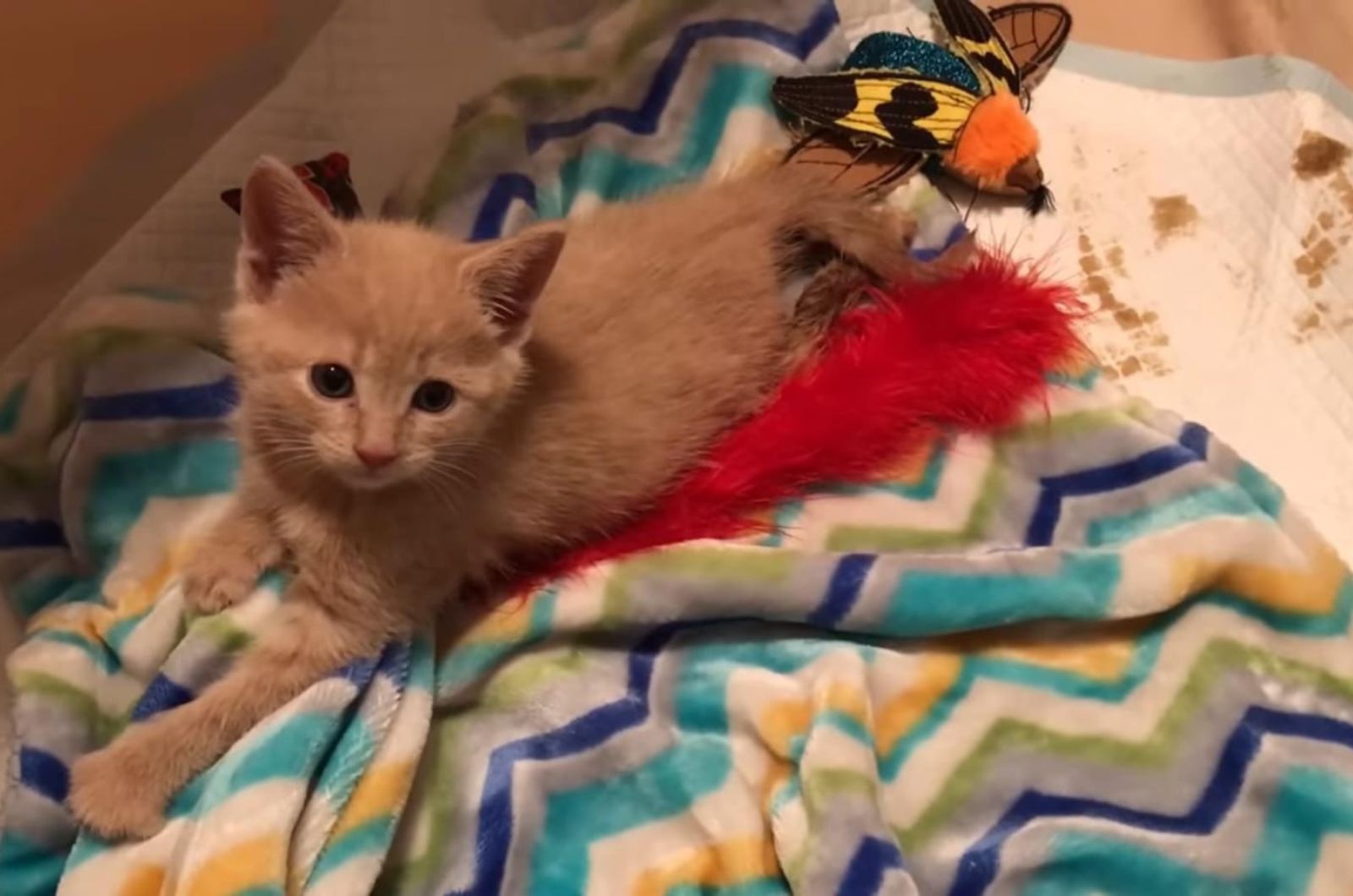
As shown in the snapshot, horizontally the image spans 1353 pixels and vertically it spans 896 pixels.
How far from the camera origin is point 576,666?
1.17 m

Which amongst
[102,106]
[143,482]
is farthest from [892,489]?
[102,106]

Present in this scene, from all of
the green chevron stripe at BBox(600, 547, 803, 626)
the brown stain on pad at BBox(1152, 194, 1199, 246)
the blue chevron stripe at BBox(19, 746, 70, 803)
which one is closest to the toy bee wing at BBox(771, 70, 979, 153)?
the brown stain on pad at BBox(1152, 194, 1199, 246)

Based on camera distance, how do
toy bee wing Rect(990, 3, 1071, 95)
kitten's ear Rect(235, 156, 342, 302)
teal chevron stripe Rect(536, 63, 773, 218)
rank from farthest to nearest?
toy bee wing Rect(990, 3, 1071, 95) < teal chevron stripe Rect(536, 63, 773, 218) < kitten's ear Rect(235, 156, 342, 302)

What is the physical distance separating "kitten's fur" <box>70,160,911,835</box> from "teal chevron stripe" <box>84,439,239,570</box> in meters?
0.06

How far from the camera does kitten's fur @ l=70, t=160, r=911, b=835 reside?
97cm

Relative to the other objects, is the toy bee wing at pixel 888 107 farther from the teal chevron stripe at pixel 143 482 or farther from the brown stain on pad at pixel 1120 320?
the teal chevron stripe at pixel 143 482

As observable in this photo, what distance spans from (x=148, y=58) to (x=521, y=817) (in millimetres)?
738

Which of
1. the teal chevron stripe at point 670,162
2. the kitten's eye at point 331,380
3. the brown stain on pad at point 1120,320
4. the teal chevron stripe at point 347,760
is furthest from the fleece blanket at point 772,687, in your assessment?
the teal chevron stripe at point 670,162

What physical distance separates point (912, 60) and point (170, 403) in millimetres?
816

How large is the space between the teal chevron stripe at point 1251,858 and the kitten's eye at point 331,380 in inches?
26.5

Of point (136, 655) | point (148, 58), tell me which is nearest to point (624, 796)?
point (136, 655)

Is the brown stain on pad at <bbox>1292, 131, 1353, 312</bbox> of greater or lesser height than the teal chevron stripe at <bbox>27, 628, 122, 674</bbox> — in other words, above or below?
above

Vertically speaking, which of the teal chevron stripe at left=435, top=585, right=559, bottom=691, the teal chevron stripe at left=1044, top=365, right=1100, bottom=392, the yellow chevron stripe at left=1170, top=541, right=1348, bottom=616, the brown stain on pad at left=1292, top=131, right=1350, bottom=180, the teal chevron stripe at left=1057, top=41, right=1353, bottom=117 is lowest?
the teal chevron stripe at left=435, top=585, right=559, bottom=691

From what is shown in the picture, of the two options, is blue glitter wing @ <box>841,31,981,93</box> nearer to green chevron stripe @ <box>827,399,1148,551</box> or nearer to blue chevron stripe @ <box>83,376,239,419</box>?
green chevron stripe @ <box>827,399,1148,551</box>
